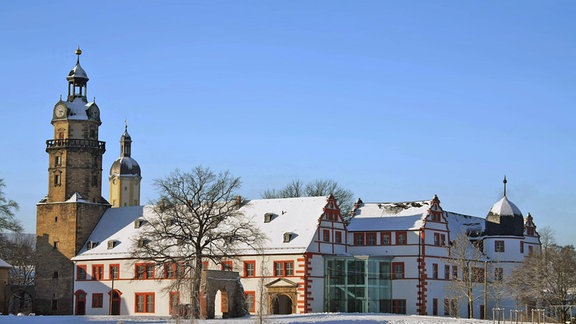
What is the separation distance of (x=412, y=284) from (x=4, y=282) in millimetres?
34502

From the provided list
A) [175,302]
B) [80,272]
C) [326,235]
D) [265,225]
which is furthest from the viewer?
[80,272]

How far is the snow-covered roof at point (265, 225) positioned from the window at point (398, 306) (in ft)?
31.8

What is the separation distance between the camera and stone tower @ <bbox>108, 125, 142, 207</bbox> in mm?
137500

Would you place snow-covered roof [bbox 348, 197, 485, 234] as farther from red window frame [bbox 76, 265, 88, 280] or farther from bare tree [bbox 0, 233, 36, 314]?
bare tree [bbox 0, 233, 36, 314]

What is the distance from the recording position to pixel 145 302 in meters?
87.8


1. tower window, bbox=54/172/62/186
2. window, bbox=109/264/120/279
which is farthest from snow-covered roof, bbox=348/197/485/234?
tower window, bbox=54/172/62/186

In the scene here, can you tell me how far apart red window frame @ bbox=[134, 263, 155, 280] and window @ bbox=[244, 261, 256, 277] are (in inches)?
340

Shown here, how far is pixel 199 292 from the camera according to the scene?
73125 millimetres

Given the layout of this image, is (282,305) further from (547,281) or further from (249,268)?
(547,281)

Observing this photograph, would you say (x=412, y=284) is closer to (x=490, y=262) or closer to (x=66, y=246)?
(x=490, y=262)

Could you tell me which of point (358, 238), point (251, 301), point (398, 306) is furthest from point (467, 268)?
point (251, 301)

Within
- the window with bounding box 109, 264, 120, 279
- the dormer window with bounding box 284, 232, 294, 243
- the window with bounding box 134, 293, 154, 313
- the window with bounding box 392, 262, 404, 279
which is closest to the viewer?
the dormer window with bounding box 284, 232, 294, 243

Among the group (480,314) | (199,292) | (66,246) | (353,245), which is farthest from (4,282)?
(480,314)

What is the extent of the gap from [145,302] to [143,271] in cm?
272
